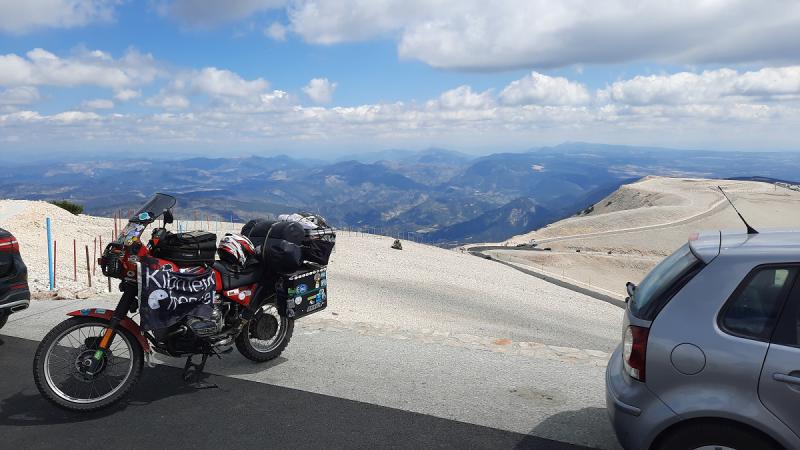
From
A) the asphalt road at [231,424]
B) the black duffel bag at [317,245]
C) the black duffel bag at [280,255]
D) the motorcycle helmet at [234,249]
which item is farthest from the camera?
the black duffel bag at [317,245]

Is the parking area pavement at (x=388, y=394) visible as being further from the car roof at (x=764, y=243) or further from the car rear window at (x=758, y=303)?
the car roof at (x=764, y=243)

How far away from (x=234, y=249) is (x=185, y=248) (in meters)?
0.58

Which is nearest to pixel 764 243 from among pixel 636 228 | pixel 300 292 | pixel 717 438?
pixel 717 438

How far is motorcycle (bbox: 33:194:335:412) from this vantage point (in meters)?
5.43

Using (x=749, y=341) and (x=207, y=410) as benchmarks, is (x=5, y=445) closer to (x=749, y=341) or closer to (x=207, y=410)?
(x=207, y=410)

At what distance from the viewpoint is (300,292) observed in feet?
22.2

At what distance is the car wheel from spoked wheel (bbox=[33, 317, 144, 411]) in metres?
4.87

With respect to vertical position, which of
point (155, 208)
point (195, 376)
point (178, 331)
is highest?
point (155, 208)

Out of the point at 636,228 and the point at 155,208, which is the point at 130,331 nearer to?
the point at 155,208

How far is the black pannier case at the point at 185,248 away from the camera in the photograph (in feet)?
18.7

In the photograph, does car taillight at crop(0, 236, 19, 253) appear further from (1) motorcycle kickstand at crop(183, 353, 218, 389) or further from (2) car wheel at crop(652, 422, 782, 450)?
(2) car wheel at crop(652, 422, 782, 450)

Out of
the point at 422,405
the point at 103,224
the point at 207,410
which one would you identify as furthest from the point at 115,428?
the point at 103,224

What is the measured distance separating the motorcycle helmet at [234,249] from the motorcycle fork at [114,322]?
0.97 meters

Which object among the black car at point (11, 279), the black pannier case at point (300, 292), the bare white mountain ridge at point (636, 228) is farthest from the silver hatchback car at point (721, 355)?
the bare white mountain ridge at point (636, 228)
